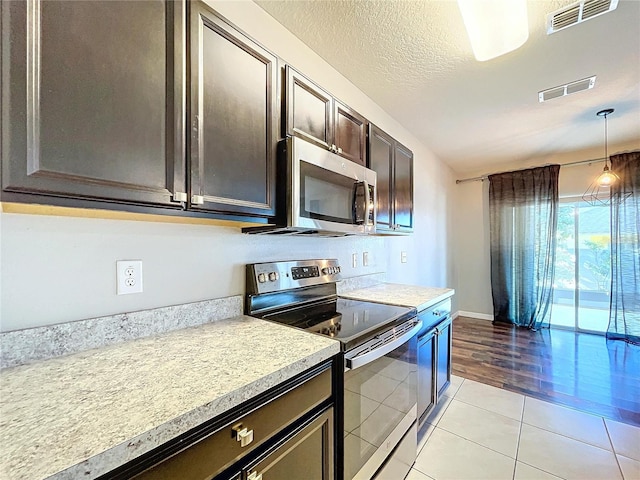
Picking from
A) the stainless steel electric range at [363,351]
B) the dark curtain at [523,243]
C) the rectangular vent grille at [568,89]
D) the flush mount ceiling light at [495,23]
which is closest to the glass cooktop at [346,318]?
the stainless steel electric range at [363,351]

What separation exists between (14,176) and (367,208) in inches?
53.6

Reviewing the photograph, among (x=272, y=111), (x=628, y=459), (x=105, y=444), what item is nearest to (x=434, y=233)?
(x=628, y=459)

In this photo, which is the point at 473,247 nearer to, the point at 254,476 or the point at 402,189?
the point at 402,189

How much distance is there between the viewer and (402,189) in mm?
2240

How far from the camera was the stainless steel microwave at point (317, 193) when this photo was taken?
121cm

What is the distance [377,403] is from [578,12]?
2.29 meters

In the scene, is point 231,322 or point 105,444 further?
point 231,322

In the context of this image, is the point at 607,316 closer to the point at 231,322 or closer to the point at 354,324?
the point at 354,324

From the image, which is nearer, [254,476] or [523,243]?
[254,476]

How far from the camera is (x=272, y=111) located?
3.95 feet

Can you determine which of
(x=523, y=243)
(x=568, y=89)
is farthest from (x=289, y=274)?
(x=523, y=243)

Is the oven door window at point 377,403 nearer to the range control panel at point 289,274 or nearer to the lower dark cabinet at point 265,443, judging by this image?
the lower dark cabinet at point 265,443

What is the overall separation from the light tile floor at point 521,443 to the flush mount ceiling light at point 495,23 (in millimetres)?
2314

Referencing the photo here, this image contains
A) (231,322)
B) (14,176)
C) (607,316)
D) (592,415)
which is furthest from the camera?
(607,316)
